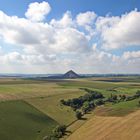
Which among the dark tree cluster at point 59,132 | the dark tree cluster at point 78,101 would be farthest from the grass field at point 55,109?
the dark tree cluster at point 59,132

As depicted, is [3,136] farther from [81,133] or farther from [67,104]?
[67,104]

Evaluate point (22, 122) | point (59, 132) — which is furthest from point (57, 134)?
point (22, 122)

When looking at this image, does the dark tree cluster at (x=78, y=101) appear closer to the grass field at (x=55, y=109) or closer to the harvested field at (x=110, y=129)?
the grass field at (x=55, y=109)

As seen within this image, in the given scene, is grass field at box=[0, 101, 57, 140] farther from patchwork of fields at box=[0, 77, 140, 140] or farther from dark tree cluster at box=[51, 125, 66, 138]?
dark tree cluster at box=[51, 125, 66, 138]

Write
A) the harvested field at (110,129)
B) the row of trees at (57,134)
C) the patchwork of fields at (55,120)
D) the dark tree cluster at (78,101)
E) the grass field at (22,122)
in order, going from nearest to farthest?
the harvested field at (110,129) < the row of trees at (57,134) < the patchwork of fields at (55,120) < the grass field at (22,122) < the dark tree cluster at (78,101)

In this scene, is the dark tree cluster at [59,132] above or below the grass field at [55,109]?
below

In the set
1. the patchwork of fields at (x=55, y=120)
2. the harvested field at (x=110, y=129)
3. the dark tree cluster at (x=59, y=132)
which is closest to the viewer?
the harvested field at (x=110, y=129)

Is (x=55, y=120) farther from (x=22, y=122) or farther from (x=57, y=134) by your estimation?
(x=57, y=134)

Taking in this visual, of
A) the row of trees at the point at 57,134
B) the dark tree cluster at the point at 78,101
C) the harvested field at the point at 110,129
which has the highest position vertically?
the dark tree cluster at the point at 78,101

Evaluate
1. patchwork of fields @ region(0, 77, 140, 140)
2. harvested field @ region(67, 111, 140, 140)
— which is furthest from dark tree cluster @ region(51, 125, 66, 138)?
harvested field @ region(67, 111, 140, 140)

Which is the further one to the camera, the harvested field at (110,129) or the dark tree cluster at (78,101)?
the dark tree cluster at (78,101)

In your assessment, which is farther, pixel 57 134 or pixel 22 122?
pixel 22 122
